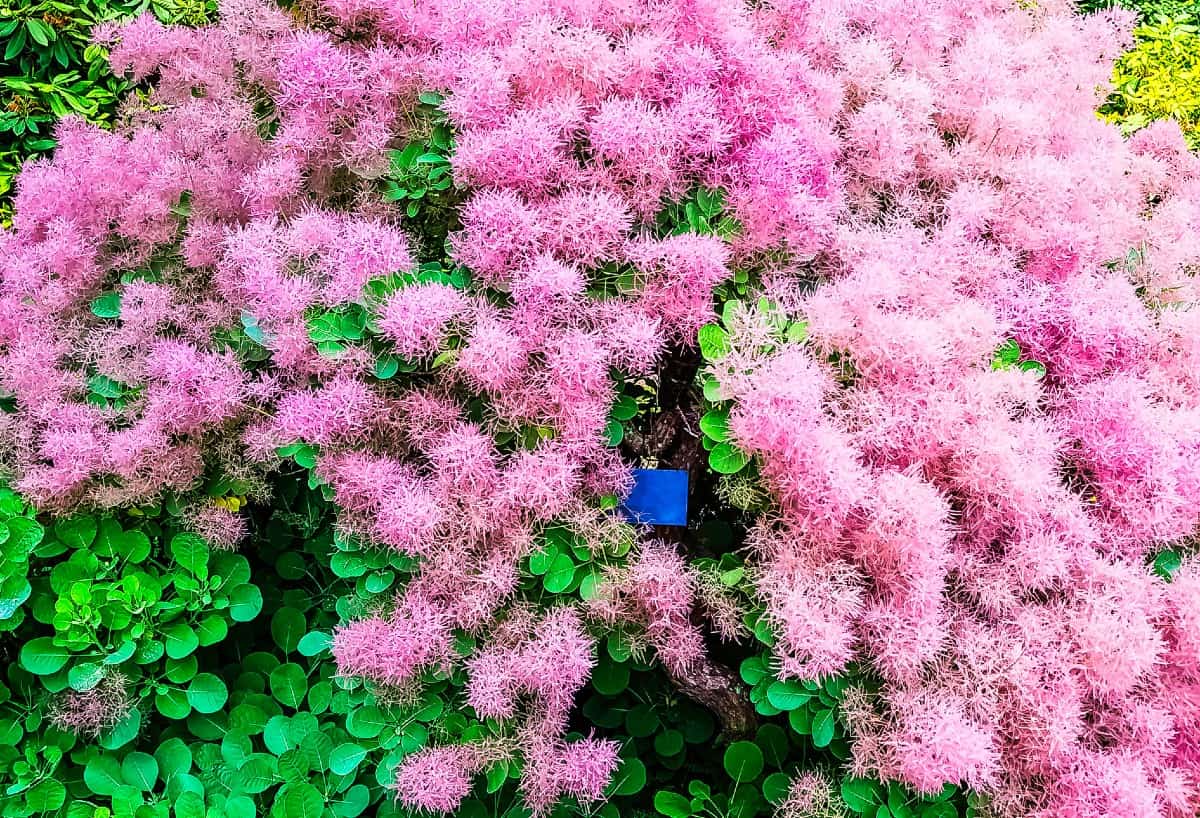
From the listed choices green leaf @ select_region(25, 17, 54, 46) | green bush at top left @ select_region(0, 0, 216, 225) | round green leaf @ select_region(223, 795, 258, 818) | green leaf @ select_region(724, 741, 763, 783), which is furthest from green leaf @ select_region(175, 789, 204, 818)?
green leaf @ select_region(25, 17, 54, 46)

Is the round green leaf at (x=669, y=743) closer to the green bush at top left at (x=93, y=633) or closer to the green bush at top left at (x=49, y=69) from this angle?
the green bush at top left at (x=93, y=633)

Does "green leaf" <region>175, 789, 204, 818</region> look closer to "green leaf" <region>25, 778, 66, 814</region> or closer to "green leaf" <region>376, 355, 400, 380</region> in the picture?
"green leaf" <region>25, 778, 66, 814</region>

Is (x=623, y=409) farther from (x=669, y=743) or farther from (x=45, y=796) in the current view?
(x=45, y=796)

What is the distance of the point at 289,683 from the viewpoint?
1773 mm

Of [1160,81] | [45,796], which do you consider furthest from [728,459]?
[1160,81]

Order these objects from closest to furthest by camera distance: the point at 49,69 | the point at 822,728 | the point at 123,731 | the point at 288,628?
the point at 822,728
the point at 123,731
the point at 288,628
the point at 49,69

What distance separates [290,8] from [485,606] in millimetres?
1547

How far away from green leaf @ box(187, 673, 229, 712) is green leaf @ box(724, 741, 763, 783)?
1.07 meters

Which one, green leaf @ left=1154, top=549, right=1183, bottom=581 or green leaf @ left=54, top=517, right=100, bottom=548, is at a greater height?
green leaf @ left=1154, top=549, right=1183, bottom=581

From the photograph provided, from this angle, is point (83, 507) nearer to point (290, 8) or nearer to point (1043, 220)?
point (290, 8)

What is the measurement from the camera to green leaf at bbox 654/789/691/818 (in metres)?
1.67

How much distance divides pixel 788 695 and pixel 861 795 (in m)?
0.23

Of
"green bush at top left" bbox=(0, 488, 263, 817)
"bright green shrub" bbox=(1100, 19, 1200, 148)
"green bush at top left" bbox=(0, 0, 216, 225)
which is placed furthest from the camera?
"green bush at top left" bbox=(0, 0, 216, 225)

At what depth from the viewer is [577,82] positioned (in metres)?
1.65
